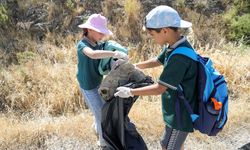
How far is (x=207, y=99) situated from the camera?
2.93m

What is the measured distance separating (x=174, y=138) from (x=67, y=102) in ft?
9.30

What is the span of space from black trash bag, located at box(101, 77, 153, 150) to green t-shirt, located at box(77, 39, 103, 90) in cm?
42

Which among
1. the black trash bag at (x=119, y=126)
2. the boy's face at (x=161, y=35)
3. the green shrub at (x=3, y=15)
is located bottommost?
the green shrub at (x=3, y=15)

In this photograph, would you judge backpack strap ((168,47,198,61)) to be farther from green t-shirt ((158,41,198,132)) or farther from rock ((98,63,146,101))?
rock ((98,63,146,101))

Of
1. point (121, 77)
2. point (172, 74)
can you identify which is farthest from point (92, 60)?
point (172, 74)

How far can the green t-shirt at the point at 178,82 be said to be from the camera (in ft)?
9.35

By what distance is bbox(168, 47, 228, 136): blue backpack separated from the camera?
9.54ft

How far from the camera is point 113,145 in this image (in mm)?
3678

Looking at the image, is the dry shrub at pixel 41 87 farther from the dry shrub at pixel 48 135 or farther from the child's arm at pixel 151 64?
the child's arm at pixel 151 64

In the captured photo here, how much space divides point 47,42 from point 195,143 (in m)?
4.77

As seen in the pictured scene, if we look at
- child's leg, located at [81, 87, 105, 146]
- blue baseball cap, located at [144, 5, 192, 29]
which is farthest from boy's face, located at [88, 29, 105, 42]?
blue baseball cap, located at [144, 5, 192, 29]

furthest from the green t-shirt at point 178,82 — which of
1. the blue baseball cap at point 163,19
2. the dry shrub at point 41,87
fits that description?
the dry shrub at point 41,87

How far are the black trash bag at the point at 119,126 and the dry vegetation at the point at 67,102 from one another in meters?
0.70

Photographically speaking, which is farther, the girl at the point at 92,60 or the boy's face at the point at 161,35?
the girl at the point at 92,60
